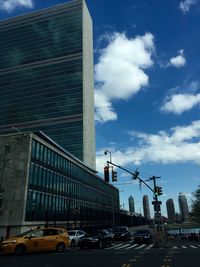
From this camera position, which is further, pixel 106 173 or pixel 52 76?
pixel 52 76

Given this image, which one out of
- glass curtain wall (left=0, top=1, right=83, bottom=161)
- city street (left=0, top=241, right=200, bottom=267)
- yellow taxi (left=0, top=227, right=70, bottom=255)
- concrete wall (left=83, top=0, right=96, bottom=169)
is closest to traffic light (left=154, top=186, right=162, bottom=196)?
city street (left=0, top=241, right=200, bottom=267)

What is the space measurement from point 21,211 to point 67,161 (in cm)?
2230

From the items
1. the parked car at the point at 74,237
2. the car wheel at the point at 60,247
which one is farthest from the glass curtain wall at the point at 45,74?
the car wheel at the point at 60,247

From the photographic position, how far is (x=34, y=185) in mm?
45219

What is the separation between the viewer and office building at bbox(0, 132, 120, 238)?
41.3 meters

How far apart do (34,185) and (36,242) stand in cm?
2641

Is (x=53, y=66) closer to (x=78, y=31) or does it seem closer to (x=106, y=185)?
(x=78, y=31)

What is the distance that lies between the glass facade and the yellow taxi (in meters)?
22.7

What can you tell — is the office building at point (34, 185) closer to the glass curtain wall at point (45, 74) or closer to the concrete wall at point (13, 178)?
the concrete wall at point (13, 178)

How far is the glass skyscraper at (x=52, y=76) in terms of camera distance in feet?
449

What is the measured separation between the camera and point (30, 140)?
45.1 m

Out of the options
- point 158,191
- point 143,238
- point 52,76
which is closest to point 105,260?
point 158,191

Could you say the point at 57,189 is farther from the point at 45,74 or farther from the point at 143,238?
the point at 45,74

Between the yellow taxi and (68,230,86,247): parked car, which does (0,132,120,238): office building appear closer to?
(68,230,86,247): parked car
